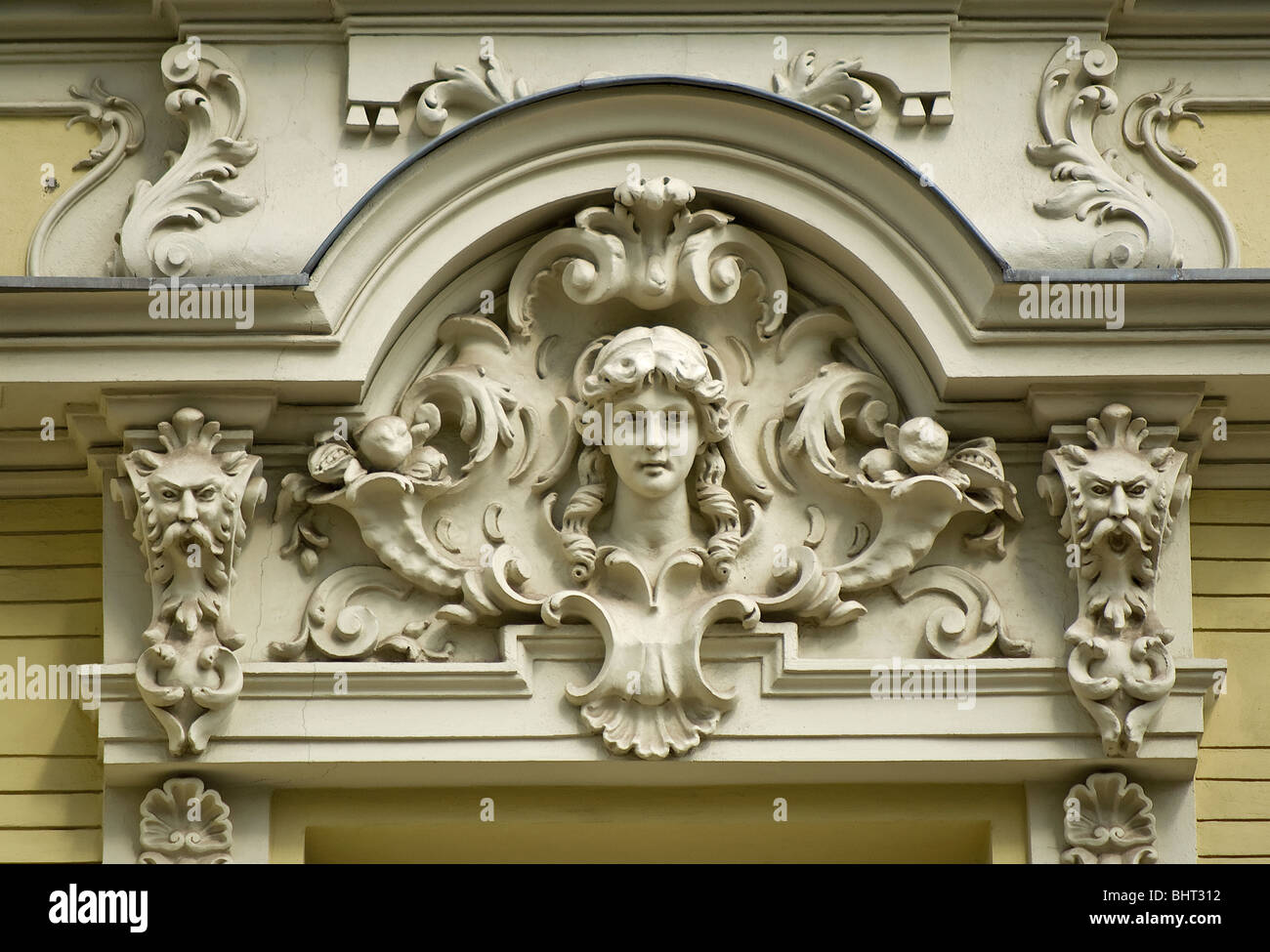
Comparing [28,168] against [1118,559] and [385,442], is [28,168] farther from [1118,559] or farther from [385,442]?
[1118,559]

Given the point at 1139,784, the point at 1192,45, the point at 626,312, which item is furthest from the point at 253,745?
the point at 1192,45

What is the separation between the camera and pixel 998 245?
845 cm

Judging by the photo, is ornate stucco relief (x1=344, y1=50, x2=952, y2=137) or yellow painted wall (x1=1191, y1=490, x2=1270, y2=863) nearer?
yellow painted wall (x1=1191, y1=490, x2=1270, y2=863)

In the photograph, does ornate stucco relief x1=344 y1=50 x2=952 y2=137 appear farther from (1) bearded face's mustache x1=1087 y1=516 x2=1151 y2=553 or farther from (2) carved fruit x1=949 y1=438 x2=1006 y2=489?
(1) bearded face's mustache x1=1087 y1=516 x2=1151 y2=553

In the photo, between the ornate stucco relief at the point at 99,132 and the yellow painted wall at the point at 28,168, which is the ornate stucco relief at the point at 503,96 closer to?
the ornate stucco relief at the point at 99,132

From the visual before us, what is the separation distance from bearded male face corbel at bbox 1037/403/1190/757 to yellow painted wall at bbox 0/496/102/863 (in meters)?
3.14

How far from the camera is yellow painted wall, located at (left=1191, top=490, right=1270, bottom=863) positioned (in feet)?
27.0

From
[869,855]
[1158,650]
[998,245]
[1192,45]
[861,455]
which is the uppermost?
[1192,45]

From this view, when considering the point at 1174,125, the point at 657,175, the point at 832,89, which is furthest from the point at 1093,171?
the point at 657,175

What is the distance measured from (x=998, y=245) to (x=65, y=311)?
9.93 ft

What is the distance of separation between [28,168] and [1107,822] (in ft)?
13.8

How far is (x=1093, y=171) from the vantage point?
8555 mm

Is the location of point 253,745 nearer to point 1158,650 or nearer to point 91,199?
point 91,199

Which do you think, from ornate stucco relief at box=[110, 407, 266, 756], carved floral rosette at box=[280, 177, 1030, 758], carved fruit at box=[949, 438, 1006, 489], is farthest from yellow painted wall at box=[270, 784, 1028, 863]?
carved fruit at box=[949, 438, 1006, 489]
